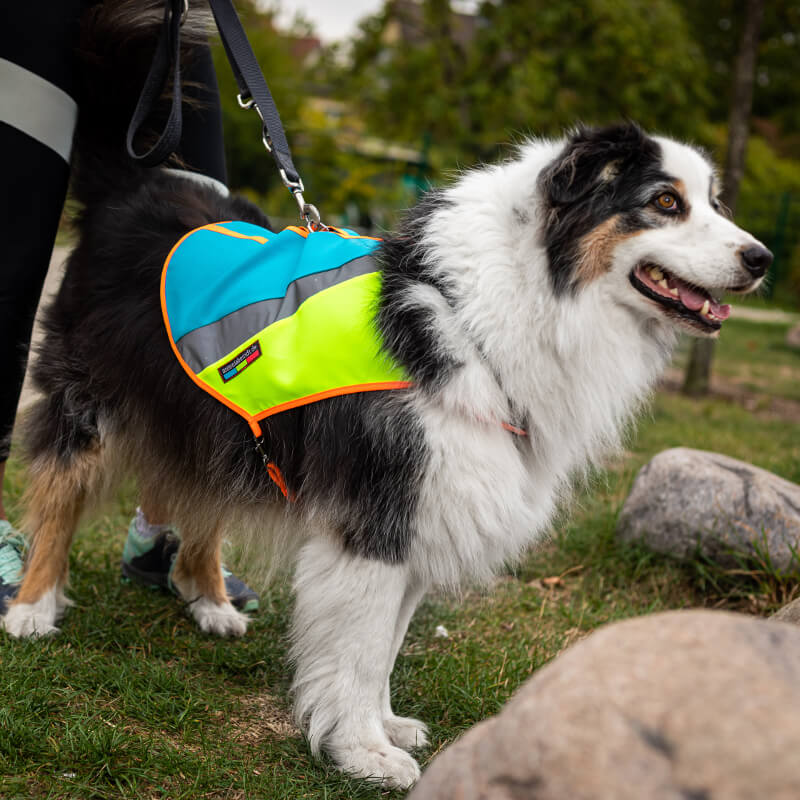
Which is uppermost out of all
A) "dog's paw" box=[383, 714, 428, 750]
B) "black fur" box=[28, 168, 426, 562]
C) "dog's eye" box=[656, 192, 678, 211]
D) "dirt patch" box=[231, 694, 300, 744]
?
"dog's eye" box=[656, 192, 678, 211]

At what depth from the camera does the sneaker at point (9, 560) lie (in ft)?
9.47

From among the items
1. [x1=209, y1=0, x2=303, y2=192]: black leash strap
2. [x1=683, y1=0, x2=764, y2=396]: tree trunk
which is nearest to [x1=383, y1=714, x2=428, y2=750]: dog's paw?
[x1=209, y1=0, x2=303, y2=192]: black leash strap

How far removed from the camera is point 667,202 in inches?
85.0

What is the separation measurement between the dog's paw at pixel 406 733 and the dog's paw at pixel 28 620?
1.16 metres

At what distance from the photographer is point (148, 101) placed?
8.98 ft

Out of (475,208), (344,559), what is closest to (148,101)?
Result: (475,208)

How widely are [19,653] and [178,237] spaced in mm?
1341

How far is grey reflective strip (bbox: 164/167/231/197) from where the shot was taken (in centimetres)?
296

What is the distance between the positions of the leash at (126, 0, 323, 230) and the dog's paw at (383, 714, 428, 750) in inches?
58.5

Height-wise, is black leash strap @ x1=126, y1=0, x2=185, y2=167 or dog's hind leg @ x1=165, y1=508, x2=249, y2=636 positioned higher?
black leash strap @ x1=126, y1=0, x2=185, y2=167

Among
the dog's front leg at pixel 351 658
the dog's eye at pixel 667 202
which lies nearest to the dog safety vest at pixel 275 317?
the dog's front leg at pixel 351 658

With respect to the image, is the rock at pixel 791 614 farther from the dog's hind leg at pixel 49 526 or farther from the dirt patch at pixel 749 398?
the dirt patch at pixel 749 398

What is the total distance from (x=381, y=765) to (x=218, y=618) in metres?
1.03

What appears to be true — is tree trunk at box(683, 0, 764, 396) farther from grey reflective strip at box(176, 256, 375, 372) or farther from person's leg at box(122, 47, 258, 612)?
grey reflective strip at box(176, 256, 375, 372)
